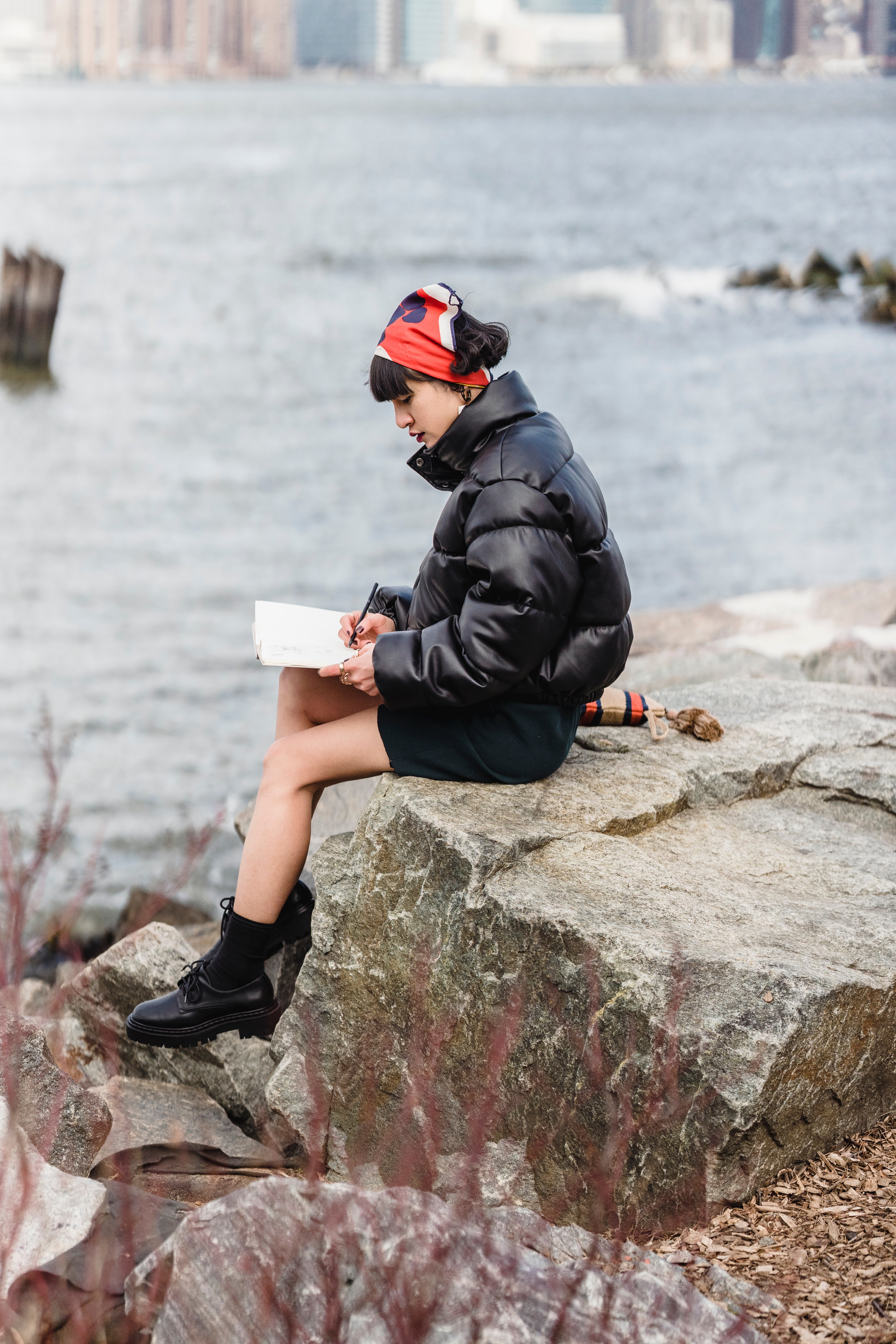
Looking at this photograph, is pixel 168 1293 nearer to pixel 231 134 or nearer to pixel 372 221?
pixel 372 221

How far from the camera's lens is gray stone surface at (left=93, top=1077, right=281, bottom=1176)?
3154mm

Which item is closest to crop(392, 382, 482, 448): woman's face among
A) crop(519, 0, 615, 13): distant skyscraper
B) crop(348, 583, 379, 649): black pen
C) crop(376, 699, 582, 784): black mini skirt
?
crop(348, 583, 379, 649): black pen

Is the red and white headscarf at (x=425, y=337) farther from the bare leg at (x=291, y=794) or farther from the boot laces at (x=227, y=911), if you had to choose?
the boot laces at (x=227, y=911)

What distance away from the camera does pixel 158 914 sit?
538 centimetres

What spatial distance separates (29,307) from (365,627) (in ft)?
60.9

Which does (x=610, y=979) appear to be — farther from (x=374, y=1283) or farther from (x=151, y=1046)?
(x=151, y=1046)

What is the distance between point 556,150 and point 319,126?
25.6 m

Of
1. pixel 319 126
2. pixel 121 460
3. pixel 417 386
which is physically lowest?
pixel 121 460

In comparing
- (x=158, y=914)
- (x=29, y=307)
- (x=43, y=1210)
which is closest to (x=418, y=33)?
(x=29, y=307)

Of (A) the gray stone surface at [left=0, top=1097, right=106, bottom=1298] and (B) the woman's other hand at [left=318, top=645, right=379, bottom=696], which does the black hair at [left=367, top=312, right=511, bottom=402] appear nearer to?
(B) the woman's other hand at [left=318, top=645, right=379, bottom=696]

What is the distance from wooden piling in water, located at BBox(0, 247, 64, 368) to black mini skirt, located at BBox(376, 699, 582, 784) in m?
17.9

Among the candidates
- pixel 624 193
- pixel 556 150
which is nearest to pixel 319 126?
pixel 556 150

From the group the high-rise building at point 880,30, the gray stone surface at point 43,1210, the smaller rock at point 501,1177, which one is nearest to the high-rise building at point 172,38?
the high-rise building at point 880,30

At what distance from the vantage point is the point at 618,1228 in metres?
2.53
